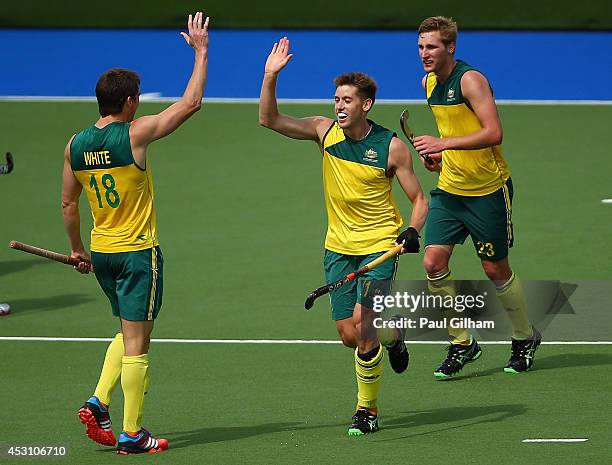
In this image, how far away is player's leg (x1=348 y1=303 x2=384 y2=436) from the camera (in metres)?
8.55

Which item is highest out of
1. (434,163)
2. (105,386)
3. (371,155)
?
(434,163)

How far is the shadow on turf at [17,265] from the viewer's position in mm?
13469

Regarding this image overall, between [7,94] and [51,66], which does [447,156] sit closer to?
[7,94]

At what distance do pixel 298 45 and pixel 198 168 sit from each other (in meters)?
9.27

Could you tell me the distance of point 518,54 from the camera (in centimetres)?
2519

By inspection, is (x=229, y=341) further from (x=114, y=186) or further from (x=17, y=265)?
(x=17, y=265)

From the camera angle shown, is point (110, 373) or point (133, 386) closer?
point (133, 386)

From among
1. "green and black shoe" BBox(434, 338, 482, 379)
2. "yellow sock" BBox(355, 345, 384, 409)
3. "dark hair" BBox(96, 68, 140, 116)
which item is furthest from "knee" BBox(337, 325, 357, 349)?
"dark hair" BBox(96, 68, 140, 116)

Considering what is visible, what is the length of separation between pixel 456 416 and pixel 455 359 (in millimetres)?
1023

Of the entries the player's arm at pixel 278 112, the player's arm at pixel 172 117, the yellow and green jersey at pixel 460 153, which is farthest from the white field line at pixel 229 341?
the player's arm at pixel 172 117

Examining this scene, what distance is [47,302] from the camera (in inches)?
485

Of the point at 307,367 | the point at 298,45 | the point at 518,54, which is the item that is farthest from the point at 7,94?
the point at 307,367

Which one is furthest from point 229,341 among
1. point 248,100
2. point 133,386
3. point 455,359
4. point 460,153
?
point 248,100

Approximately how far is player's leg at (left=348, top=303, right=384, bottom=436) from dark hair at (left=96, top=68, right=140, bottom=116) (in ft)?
6.40
